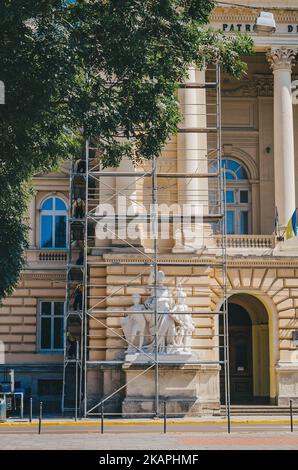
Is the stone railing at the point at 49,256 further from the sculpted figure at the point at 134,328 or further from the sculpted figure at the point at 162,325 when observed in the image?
the sculpted figure at the point at 162,325

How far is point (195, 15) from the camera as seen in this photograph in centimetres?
2338

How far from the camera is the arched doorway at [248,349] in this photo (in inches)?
1578

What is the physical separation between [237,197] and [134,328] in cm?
939

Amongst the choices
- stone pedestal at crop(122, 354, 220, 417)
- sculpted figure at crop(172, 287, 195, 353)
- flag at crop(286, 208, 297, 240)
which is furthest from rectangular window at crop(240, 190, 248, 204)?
stone pedestal at crop(122, 354, 220, 417)

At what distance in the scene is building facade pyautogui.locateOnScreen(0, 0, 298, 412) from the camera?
35656 mm

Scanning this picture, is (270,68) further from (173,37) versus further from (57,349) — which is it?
(173,37)

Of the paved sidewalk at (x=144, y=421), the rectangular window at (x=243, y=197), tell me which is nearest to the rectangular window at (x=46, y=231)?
the rectangular window at (x=243, y=197)

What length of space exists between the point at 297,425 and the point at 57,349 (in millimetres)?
12266

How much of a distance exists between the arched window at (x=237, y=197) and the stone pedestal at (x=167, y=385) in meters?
8.40

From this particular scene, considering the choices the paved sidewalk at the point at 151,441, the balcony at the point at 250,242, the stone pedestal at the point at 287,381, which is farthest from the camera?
the balcony at the point at 250,242

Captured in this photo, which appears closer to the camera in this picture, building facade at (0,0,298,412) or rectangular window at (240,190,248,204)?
building facade at (0,0,298,412)

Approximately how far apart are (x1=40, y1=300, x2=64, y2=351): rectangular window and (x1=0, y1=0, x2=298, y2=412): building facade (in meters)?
0.04

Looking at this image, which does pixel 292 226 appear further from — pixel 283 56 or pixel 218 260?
pixel 283 56

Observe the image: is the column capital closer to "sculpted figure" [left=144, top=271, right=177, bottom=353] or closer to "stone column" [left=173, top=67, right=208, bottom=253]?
"stone column" [left=173, top=67, right=208, bottom=253]
